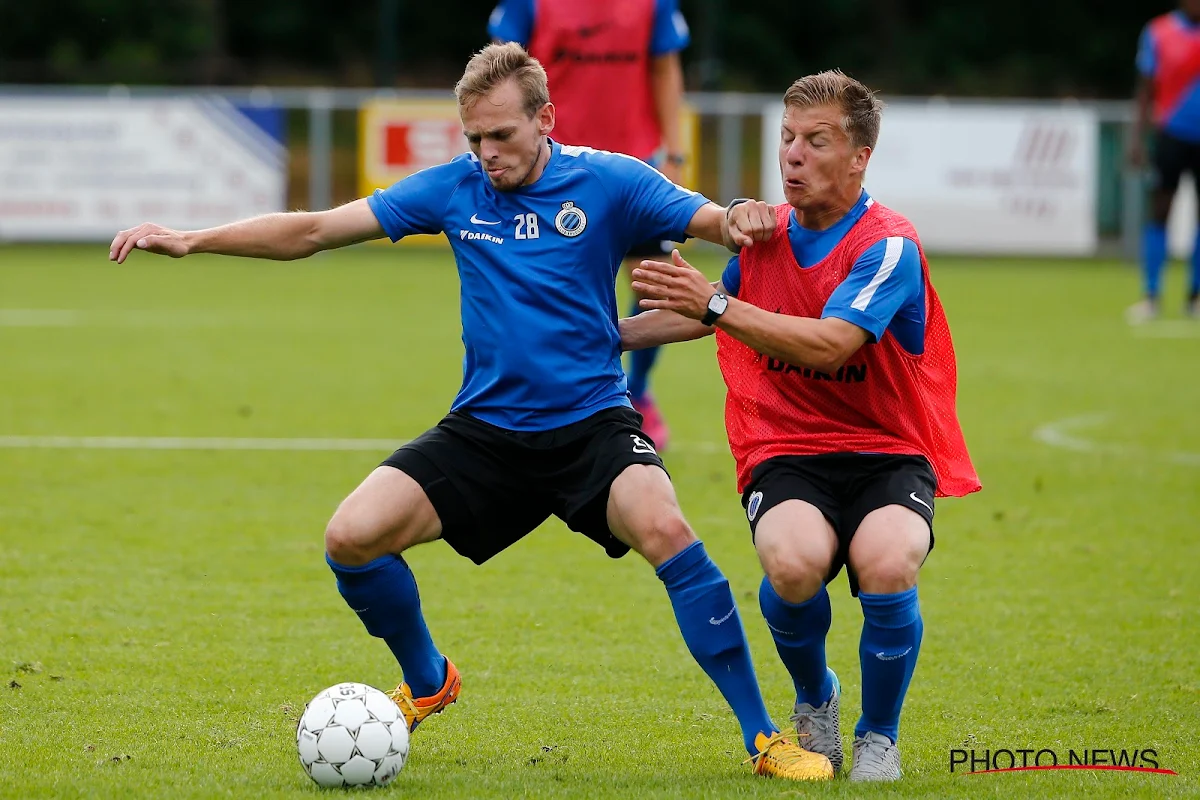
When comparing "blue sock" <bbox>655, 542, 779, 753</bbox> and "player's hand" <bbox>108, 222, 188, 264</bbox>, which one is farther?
"player's hand" <bbox>108, 222, 188, 264</bbox>

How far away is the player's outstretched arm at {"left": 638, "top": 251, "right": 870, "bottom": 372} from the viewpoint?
399 cm

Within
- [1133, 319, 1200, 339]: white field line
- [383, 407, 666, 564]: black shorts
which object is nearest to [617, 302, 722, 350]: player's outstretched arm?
[383, 407, 666, 564]: black shorts

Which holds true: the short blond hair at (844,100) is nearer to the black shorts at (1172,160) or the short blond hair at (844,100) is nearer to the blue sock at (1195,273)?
the blue sock at (1195,273)

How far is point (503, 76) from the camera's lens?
4.31 metres

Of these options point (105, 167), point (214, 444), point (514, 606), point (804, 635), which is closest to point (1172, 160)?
point (214, 444)

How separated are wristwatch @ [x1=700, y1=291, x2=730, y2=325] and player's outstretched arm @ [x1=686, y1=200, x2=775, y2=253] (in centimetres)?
30

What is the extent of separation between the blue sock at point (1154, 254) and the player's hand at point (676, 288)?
10.9 m

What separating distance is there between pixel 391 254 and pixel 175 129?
3333 millimetres

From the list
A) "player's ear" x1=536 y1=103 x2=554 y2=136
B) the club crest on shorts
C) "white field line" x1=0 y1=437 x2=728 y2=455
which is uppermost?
"player's ear" x1=536 y1=103 x2=554 y2=136

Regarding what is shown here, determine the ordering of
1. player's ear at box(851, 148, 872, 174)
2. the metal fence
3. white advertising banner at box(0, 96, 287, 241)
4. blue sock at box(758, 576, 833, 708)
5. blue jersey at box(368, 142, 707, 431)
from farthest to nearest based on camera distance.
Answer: the metal fence → white advertising banner at box(0, 96, 287, 241) → blue jersey at box(368, 142, 707, 431) → player's ear at box(851, 148, 872, 174) → blue sock at box(758, 576, 833, 708)

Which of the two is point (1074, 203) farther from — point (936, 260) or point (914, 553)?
point (914, 553)

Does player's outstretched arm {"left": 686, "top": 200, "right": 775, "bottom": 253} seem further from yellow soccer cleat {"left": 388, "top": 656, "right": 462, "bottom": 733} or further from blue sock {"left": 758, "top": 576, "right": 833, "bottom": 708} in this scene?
yellow soccer cleat {"left": 388, "top": 656, "right": 462, "bottom": 733}

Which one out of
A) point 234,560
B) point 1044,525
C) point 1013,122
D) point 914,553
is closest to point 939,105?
point 1013,122

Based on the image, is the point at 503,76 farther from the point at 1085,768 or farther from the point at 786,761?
the point at 1085,768
